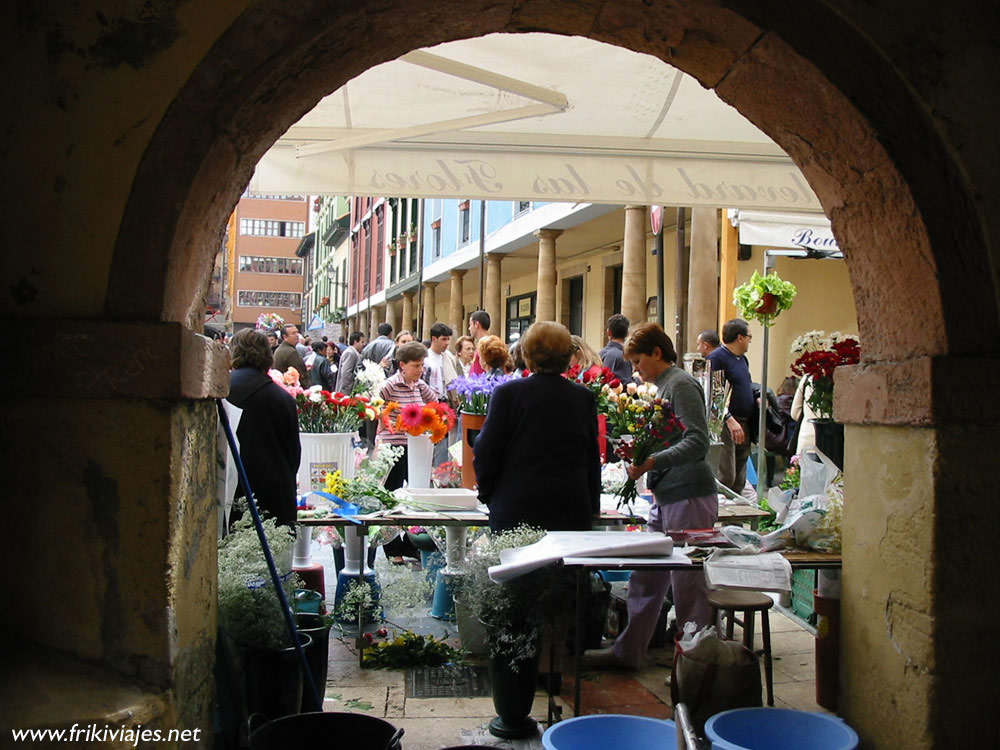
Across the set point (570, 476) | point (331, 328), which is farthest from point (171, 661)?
point (331, 328)

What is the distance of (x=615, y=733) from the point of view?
10.3ft

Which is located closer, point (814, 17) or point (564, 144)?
point (814, 17)

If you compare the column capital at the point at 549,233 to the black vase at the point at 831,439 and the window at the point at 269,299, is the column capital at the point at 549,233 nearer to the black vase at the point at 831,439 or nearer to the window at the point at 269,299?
the black vase at the point at 831,439

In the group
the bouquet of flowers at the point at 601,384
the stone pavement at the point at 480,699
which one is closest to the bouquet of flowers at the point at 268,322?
the stone pavement at the point at 480,699

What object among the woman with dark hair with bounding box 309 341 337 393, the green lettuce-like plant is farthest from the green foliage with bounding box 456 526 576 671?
the woman with dark hair with bounding box 309 341 337 393

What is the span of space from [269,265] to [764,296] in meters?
83.4

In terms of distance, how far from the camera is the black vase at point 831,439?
4.86m

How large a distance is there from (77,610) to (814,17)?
280 centimetres

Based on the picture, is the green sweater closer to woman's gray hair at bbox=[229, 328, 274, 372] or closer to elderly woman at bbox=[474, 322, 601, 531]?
elderly woman at bbox=[474, 322, 601, 531]

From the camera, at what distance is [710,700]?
11.5 ft

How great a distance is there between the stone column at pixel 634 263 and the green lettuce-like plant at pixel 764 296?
20.7ft

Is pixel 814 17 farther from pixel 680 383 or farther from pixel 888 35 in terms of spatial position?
pixel 680 383

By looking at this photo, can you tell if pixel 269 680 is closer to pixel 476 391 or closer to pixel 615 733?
pixel 615 733

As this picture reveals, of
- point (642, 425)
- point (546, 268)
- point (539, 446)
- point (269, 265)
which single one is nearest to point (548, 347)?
point (539, 446)
